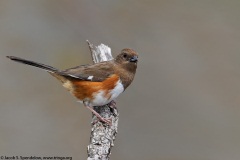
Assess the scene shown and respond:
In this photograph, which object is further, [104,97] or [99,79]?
[99,79]

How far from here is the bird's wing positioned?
788 cm

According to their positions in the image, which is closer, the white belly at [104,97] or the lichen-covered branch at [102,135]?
the lichen-covered branch at [102,135]

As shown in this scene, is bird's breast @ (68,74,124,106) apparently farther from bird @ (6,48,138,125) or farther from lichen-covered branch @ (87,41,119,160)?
lichen-covered branch @ (87,41,119,160)

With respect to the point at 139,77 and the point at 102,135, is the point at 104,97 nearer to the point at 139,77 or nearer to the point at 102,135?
the point at 102,135

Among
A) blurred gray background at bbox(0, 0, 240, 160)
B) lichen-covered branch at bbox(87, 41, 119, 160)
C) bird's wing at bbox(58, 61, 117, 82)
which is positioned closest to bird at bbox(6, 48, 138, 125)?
bird's wing at bbox(58, 61, 117, 82)

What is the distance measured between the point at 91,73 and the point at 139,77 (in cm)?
562

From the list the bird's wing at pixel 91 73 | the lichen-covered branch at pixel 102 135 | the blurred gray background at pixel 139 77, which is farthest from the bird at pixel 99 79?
the blurred gray background at pixel 139 77

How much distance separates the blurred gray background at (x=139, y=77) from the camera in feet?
39.7

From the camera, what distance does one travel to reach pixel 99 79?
7898mm

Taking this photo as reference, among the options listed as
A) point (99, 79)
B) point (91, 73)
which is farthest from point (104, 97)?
point (91, 73)

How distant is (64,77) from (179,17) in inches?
400

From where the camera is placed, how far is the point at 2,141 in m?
11.7

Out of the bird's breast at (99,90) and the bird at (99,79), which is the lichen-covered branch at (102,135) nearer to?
the bird at (99,79)

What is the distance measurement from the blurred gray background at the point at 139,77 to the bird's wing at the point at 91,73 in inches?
150
